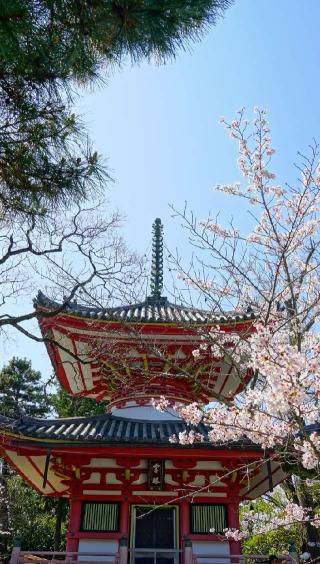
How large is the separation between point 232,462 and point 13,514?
1498 centimetres

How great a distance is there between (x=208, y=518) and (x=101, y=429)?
233 cm

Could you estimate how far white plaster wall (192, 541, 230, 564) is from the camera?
309 inches

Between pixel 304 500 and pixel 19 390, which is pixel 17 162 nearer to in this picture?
pixel 304 500

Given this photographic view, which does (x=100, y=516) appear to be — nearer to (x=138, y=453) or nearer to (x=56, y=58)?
(x=138, y=453)

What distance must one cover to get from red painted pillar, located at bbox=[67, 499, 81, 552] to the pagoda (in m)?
0.02

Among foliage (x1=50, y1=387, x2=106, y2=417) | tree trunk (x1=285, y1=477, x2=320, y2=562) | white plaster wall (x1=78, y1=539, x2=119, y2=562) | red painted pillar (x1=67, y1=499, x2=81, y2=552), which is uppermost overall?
foliage (x1=50, y1=387, x2=106, y2=417)

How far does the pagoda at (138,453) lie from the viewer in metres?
7.67

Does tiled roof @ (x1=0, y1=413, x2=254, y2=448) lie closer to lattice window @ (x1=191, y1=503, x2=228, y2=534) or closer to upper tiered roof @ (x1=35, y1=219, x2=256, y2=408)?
upper tiered roof @ (x1=35, y1=219, x2=256, y2=408)

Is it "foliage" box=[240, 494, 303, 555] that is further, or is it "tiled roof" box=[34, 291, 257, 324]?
"foliage" box=[240, 494, 303, 555]

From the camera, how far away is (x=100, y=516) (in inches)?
321

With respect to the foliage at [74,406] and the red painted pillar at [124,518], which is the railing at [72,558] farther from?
the foliage at [74,406]

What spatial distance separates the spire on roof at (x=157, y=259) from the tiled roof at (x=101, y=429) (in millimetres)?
4209

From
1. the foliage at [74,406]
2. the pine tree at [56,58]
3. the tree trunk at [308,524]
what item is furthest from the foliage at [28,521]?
the pine tree at [56,58]

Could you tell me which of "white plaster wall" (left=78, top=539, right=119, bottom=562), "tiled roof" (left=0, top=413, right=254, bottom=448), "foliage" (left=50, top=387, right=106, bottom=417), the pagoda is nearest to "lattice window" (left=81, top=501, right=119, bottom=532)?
the pagoda
